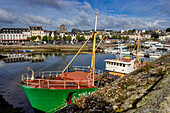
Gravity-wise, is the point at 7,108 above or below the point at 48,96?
below

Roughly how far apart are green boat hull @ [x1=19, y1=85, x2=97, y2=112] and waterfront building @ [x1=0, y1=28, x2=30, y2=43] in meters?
105

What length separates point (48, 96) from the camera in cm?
1287

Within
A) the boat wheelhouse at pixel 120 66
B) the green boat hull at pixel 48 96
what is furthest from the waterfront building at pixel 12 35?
the green boat hull at pixel 48 96

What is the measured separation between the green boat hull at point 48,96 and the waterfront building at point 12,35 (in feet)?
346

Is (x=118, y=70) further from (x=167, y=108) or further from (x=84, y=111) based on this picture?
(x=167, y=108)

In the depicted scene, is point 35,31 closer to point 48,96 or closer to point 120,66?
point 120,66

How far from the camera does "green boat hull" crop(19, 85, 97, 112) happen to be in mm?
12495

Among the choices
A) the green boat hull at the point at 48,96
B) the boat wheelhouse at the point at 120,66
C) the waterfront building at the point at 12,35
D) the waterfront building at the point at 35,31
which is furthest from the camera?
the waterfront building at the point at 35,31

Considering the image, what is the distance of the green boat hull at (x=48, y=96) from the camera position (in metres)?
12.5

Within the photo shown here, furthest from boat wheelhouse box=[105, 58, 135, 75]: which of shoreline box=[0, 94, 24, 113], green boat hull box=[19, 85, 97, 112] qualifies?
shoreline box=[0, 94, 24, 113]

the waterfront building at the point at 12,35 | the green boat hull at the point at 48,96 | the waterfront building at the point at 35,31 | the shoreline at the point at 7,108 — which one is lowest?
the shoreline at the point at 7,108

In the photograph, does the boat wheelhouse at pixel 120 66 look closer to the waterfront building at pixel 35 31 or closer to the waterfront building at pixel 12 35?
the waterfront building at pixel 12 35

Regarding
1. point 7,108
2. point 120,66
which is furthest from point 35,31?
point 7,108

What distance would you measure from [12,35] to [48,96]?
10784 cm
